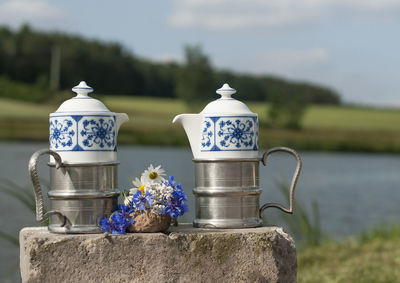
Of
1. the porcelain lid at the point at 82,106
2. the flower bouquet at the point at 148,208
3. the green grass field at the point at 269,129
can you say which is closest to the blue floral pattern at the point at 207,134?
the flower bouquet at the point at 148,208

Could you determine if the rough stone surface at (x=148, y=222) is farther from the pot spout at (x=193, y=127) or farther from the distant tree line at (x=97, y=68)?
the distant tree line at (x=97, y=68)

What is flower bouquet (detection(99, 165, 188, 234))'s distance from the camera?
3.01 metres

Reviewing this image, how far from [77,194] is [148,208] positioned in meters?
0.36

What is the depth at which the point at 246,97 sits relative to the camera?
4325 centimetres

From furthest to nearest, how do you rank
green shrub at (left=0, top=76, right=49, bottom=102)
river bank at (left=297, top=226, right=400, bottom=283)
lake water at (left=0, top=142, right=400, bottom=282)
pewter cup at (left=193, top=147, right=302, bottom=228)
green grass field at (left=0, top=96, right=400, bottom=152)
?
green shrub at (left=0, top=76, right=49, bottom=102), green grass field at (left=0, top=96, right=400, bottom=152), lake water at (left=0, top=142, right=400, bottom=282), river bank at (left=297, top=226, right=400, bottom=283), pewter cup at (left=193, top=147, right=302, bottom=228)

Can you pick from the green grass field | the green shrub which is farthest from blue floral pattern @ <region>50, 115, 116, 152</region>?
the green shrub

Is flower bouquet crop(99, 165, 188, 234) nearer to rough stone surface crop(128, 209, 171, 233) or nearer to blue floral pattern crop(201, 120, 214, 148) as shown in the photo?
rough stone surface crop(128, 209, 171, 233)

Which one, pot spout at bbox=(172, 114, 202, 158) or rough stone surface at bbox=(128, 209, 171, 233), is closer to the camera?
rough stone surface at bbox=(128, 209, 171, 233)

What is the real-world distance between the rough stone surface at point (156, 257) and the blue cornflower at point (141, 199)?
0.47 feet

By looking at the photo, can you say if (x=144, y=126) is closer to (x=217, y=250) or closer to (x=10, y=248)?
(x=10, y=248)

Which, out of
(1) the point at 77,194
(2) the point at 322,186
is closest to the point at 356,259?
(1) the point at 77,194

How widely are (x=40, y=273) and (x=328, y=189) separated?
14965 millimetres

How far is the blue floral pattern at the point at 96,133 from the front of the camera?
300 centimetres

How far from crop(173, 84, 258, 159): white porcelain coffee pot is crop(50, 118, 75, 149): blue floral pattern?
0.55 m
